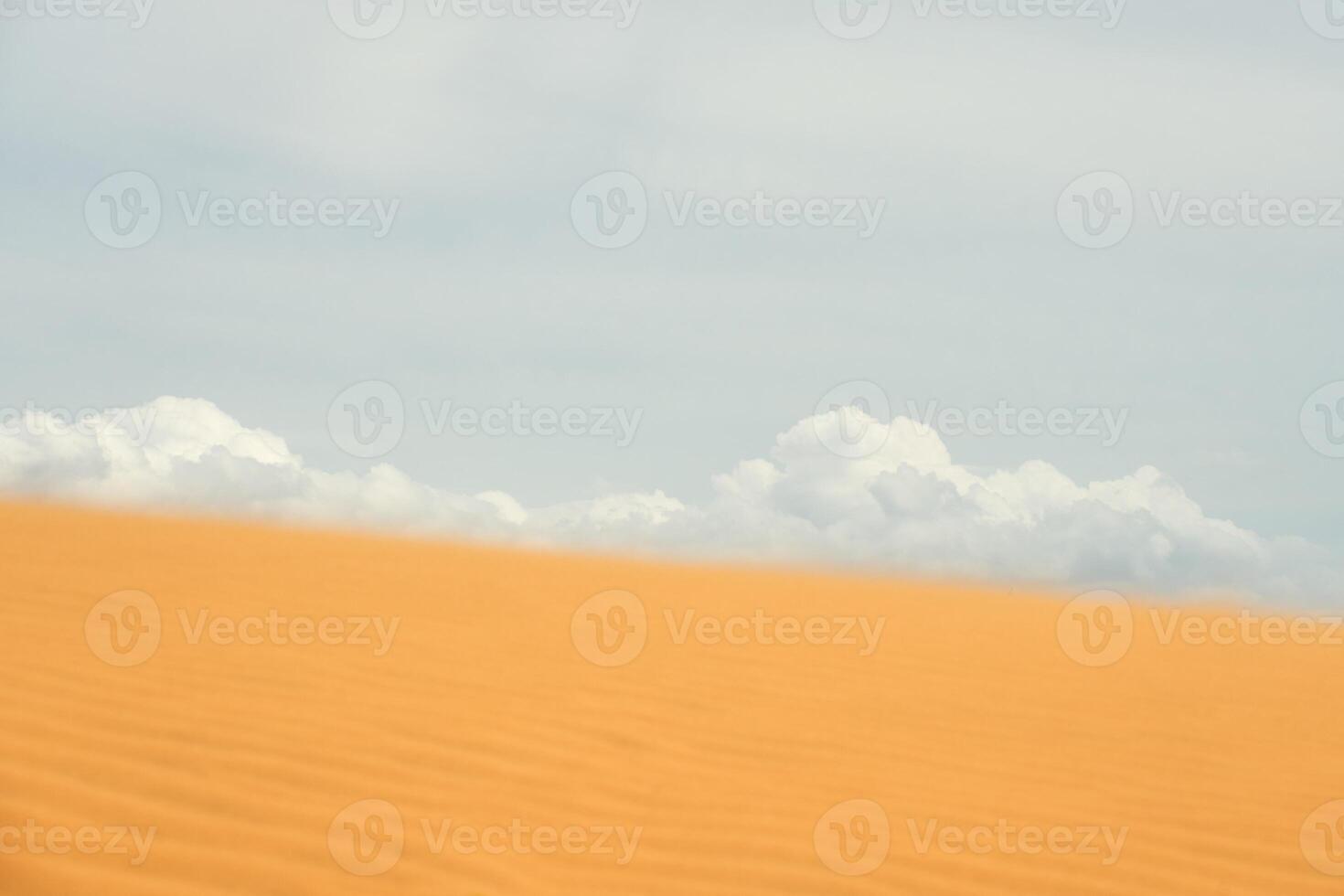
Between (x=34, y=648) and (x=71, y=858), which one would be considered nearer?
(x=71, y=858)

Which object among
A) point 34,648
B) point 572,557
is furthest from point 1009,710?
point 572,557

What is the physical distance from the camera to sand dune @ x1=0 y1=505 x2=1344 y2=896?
12.3ft

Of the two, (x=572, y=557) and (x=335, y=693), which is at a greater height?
(x=572, y=557)

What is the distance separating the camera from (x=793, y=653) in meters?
7.24

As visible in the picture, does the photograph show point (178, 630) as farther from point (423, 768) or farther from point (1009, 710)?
point (1009, 710)

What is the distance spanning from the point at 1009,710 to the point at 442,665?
→ 3.29 m

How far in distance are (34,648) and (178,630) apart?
2.53 feet

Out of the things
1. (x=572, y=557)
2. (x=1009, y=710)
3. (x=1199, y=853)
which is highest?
(x=572, y=557)

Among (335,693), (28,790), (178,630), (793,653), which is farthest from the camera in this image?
(793,653)

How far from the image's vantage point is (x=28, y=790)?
3887mm

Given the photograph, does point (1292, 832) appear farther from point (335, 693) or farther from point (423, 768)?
point (335, 693)

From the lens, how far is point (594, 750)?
485cm

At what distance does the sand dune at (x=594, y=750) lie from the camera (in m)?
3.76

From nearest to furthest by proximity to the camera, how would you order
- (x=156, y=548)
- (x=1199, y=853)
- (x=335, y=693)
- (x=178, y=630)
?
(x=1199, y=853) < (x=335, y=693) < (x=178, y=630) < (x=156, y=548)
